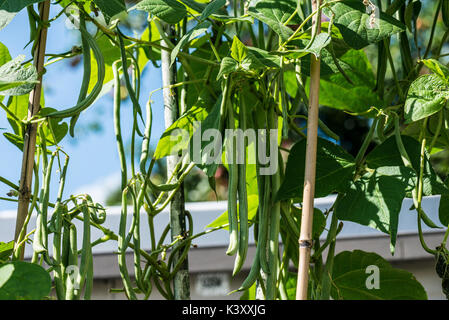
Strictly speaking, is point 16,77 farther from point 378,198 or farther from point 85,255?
point 378,198

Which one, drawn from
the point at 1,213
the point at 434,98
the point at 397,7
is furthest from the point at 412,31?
the point at 1,213

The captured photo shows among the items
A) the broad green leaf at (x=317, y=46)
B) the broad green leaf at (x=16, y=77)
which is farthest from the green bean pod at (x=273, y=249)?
the broad green leaf at (x=16, y=77)

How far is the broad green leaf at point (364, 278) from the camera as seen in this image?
0.73 m

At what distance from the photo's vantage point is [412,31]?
2.39 feet

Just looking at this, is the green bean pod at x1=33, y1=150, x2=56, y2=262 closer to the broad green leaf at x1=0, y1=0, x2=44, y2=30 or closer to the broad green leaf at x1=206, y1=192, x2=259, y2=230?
the broad green leaf at x1=0, y1=0, x2=44, y2=30

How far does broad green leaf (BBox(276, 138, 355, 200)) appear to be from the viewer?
1.80ft

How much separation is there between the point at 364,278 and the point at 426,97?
0.27 m

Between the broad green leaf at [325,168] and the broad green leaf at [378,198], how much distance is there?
1 cm

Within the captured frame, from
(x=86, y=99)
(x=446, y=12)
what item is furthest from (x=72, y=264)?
(x=446, y=12)

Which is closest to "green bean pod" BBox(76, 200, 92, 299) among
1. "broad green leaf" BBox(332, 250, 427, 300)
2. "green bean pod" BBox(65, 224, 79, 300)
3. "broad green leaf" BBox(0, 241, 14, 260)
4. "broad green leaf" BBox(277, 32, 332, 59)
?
"green bean pod" BBox(65, 224, 79, 300)

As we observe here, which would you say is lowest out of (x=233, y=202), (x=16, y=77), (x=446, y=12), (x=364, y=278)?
(x=364, y=278)

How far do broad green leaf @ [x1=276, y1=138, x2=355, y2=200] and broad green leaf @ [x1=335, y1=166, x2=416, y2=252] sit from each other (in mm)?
14

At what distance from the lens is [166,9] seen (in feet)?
1.84
